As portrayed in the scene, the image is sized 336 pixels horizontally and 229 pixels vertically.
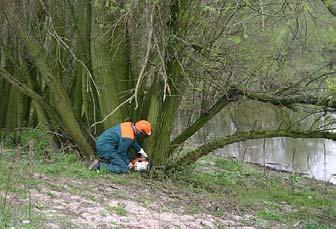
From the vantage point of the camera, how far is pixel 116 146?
35.8ft

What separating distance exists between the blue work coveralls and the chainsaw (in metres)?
0.38

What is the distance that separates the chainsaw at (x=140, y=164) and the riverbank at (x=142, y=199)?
0.47 ft

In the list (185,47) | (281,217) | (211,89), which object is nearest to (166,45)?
(185,47)

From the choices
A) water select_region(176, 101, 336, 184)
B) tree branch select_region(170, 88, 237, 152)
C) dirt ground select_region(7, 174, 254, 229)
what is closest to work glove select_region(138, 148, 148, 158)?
tree branch select_region(170, 88, 237, 152)

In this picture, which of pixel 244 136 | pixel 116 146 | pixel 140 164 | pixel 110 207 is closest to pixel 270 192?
pixel 244 136

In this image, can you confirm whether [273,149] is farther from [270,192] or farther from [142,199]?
[142,199]

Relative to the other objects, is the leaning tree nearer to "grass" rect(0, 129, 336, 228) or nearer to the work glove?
the work glove

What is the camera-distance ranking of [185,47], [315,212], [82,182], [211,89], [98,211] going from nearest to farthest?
[98,211], [82,182], [315,212], [185,47], [211,89]

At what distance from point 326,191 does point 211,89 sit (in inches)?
152

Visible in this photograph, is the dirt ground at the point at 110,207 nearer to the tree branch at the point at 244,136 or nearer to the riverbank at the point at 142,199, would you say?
the riverbank at the point at 142,199

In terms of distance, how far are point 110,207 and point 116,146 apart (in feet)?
10.2

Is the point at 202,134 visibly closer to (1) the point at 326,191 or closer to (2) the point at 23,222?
(1) the point at 326,191

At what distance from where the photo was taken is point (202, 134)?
22.0m

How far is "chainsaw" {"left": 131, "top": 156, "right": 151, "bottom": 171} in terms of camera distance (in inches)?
444
